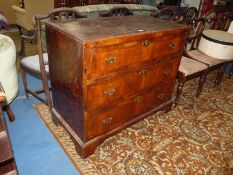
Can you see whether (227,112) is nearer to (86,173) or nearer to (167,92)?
(167,92)

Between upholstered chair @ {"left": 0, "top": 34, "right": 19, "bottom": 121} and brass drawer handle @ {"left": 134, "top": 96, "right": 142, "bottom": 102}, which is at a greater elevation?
upholstered chair @ {"left": 0, "top": 34, "right": 19, "bottom": 121}

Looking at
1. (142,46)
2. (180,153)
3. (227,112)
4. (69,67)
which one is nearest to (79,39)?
(69,67)

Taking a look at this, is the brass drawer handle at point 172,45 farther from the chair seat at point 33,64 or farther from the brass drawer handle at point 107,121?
the chair seat at point 33,64

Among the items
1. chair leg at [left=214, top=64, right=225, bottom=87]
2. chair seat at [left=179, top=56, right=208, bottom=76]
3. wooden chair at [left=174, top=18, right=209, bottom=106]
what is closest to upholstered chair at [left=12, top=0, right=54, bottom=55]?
wooden chair at [left=174, top=18, right=209, bottom=106]

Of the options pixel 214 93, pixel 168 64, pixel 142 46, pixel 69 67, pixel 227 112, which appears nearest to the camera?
pixel 69 67

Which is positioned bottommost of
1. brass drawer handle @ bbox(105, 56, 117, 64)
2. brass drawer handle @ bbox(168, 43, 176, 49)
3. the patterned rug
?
the patterned rug

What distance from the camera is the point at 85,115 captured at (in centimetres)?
183

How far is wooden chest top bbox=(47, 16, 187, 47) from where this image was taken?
1.57 metres

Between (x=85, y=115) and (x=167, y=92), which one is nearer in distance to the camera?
(x=85, y=115)

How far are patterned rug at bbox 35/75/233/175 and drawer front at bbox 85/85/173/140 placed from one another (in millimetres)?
242

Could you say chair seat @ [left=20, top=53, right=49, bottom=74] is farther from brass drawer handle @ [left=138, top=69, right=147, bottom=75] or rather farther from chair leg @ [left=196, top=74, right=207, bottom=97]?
chair leg @ [left=196, top=74, right=207, bottom=97]

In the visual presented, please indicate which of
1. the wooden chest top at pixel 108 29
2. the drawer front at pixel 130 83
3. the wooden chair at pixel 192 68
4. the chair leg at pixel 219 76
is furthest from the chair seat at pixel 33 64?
the chair leg at pixel 219 76

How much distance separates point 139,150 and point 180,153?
1.43 ft

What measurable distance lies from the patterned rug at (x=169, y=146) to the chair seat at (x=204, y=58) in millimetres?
646
